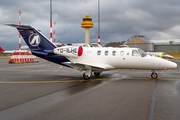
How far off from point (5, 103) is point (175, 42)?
103268mm

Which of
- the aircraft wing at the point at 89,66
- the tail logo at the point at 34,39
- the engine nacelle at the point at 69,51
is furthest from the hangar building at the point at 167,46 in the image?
the tail logo at the point at 34,39

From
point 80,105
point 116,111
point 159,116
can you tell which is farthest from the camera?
point 80,105

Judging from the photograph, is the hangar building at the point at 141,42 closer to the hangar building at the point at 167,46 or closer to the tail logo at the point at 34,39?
the hangar building at the point at 167,46

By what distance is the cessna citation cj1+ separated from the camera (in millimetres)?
16938

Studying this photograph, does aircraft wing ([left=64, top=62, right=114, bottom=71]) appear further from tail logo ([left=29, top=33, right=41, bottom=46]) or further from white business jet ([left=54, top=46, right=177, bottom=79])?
tail logo ([left=29, top=33, right=41, bottom=46])

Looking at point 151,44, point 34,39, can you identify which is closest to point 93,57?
point 34,39

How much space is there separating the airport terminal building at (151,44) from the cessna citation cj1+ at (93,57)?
83.8 meters

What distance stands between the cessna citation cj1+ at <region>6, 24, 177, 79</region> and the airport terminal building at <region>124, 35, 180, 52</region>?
83.8 meters

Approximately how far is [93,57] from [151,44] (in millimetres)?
89283

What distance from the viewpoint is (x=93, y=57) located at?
17.9 meters

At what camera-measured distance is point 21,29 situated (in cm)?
1848

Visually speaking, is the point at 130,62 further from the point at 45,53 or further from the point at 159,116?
the point at 159,116

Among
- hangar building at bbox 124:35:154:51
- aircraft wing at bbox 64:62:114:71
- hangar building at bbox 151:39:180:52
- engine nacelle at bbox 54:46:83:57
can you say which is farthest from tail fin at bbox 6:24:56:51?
hangar building at bbox 151:39:180:52

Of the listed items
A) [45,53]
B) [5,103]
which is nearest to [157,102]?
[5,103]
